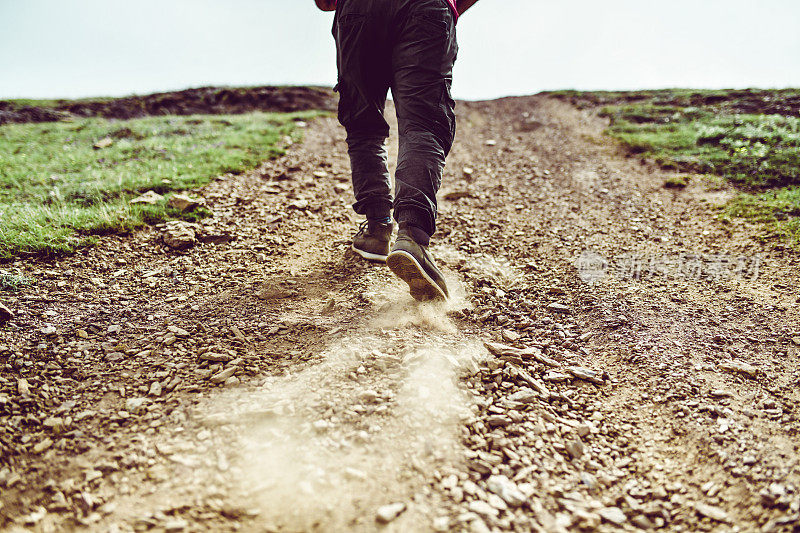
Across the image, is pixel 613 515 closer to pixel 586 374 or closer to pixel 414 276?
pixel 586 374

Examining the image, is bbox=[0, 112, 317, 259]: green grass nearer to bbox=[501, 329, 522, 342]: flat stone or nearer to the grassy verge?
bbox=[501, 329, 522, 342]: flat stone

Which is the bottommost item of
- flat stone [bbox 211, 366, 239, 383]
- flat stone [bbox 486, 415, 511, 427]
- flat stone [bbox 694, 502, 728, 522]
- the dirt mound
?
flat stone [bbox 694, 502, 728, 522]

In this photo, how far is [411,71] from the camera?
8.36 feet

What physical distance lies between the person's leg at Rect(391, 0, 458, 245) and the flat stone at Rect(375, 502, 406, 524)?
1.40 metres

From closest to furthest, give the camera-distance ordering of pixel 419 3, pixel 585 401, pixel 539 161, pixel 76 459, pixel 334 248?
1. pixel 76 459
2. pixel 585 401
3. pixel 419 3
4. pixel 334 248
5. pixel 539 161

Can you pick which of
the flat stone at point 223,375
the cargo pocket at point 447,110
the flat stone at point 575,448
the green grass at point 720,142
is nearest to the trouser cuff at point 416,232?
the cargo pocket at point 447,110

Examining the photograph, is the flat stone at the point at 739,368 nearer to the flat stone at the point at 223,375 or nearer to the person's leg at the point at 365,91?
the person's leg at the point at 365,91

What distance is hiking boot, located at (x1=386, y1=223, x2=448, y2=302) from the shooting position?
2365mm

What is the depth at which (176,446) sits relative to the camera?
5.20ft

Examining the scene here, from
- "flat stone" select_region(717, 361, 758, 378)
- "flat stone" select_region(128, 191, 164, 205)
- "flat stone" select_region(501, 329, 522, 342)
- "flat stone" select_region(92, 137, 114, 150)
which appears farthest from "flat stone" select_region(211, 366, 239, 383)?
"flat stone" select_region(92, 137, 114, 150)

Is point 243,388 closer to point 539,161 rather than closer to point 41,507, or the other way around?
point 41,507

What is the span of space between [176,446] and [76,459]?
0.32 m

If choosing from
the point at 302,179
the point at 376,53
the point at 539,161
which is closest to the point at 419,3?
the point at 376,53

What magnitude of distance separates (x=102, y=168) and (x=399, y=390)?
19.2 ft
